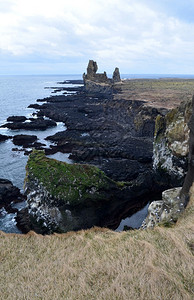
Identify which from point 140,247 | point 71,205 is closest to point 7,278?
point 140,247

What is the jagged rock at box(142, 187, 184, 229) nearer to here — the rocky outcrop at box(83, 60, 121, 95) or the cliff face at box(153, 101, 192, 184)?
the cliff face at box(153, 101, 192, 184)

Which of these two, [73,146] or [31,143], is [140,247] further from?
[31,143]

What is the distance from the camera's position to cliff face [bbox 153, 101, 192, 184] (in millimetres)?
21547

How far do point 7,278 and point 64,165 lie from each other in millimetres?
12116

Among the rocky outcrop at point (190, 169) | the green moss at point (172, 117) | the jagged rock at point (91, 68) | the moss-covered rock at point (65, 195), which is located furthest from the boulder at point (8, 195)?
the jagged rock at point (91, 68)

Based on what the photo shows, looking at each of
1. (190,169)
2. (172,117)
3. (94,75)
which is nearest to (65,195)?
(190,169)

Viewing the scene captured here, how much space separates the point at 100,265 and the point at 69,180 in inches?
430

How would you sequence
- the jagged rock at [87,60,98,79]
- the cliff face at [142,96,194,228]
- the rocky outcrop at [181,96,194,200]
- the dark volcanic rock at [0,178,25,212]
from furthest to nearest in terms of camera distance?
1. the jagged rock at [87,60,98,79]
2. the dark volcanic rock at [0,178,25,212]
3. the cliff face at [142,96,194,228]
4. the rocky outcrop at [181,96,194,200]

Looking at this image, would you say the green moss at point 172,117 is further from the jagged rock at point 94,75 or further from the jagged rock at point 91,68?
the jagged rock at point 91,68

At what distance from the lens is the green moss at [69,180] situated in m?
17.5

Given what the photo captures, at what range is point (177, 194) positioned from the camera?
14.8m

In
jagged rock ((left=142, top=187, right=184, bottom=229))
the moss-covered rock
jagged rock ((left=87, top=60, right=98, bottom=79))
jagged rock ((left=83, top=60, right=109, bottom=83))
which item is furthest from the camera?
jagged rock ((left=87, top=60, right=98, bottom=79))

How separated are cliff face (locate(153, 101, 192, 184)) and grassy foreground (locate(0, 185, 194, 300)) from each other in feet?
39.3

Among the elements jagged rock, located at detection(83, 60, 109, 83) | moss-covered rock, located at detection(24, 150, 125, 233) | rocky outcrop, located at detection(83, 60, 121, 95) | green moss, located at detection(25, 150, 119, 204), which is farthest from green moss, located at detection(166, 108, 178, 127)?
jagged rock, located at detection(83, 60, 109, 83)
